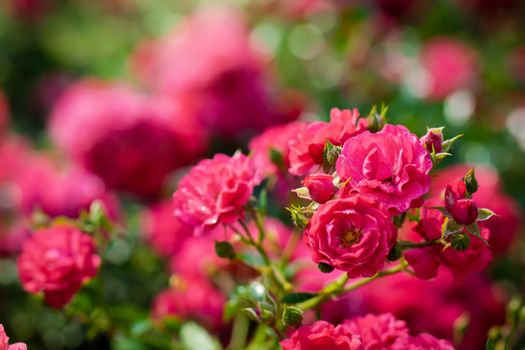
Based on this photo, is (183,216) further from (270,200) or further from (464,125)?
(464,125)

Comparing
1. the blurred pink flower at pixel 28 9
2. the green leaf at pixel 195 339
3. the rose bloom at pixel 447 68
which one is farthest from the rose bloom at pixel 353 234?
the blurred pink flower at pixel 28 9

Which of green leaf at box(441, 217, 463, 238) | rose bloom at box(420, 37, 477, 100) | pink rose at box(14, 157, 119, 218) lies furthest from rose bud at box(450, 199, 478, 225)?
rose bloom at box(420, 37, 477, 100)

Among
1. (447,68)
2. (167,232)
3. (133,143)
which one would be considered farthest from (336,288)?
(447,68)

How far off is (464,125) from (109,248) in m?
0.79

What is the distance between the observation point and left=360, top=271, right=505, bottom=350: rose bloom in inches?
34.3

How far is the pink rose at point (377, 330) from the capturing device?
2.05 ft

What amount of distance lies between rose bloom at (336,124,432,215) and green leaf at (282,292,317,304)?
146 millimetres

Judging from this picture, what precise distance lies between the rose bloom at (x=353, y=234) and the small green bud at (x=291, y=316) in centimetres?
6

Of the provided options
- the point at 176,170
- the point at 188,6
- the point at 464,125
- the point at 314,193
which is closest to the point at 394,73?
the point at 464,125

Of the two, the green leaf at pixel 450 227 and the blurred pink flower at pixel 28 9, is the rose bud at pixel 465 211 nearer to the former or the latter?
the green leaf at pixel 450 227

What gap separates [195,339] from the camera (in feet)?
2.74

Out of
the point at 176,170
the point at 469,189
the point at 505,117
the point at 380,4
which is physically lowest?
the point at 505,117

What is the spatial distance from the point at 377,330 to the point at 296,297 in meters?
0.08

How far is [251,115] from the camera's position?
1351 millimetres
